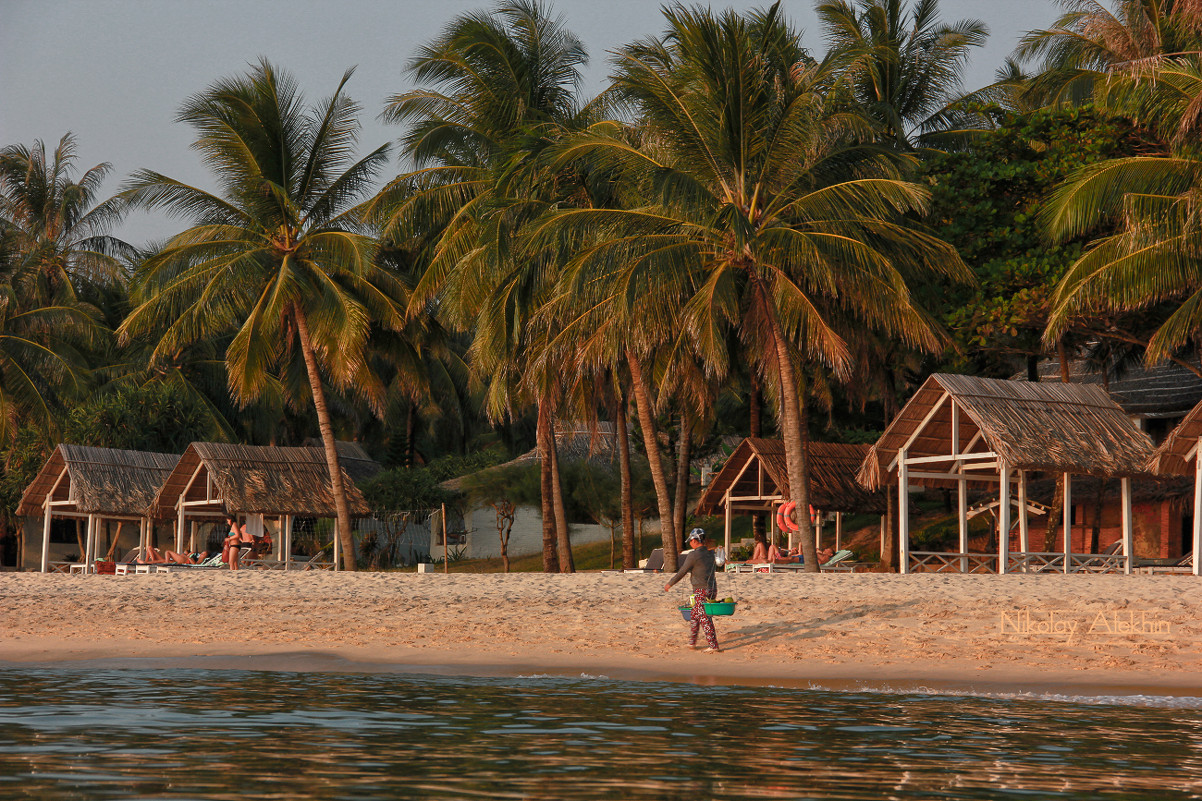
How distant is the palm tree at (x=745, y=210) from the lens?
758 inches

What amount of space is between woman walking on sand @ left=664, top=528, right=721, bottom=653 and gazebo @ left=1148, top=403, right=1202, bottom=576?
8724mm

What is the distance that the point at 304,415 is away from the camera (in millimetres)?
43844

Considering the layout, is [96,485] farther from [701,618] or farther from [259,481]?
[701,618]

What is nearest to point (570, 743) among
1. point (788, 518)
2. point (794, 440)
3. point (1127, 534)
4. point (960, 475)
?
point (794, 440)

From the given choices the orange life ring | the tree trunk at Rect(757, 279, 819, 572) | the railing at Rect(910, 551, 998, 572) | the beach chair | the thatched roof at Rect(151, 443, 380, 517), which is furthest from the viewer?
the thatched roof at Rect(151, 443, 380, 517)

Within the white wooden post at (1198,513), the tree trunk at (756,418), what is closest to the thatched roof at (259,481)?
the tree trunk at (756,418)

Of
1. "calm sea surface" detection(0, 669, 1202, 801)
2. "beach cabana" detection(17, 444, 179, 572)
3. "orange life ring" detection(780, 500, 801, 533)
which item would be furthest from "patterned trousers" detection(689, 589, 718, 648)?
"beach cabana" detection(17, 444, 179, 572)

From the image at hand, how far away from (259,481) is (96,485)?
4.96m

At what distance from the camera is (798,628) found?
1537cm

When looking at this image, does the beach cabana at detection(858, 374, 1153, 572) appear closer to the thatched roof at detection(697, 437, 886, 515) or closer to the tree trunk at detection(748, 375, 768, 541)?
the thatched roof at detection(697, 437, 886, 515)

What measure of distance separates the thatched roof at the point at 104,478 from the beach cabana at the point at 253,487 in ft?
2.14

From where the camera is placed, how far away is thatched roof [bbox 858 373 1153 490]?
789 inches

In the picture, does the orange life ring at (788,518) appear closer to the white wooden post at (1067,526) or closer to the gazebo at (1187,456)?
the white wooden post at (1067,526)

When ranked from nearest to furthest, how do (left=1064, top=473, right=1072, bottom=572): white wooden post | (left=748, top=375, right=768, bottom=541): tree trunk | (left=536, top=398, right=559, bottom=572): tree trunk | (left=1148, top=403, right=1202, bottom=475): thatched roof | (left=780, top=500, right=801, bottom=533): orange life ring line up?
(left=1148, top=403, right=1202, bottom=475): thatched roof, (left=1064, top=473, right=1072, bottom=572): white wooden post, (left=780, top=500, right=801, bottom=533): orange life ring, (left=536, top=398, right=559, bottom=572): tree trunk, (left=748, top=375, right=768, bottom=541): tree trunk
